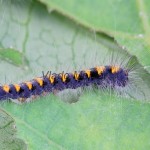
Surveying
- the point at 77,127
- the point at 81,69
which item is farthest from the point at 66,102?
the point at 81,69

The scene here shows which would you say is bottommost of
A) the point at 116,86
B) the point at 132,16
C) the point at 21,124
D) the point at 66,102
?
the point at 21,124

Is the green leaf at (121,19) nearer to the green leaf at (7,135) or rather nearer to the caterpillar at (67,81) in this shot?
the caterpillar at (67,81)

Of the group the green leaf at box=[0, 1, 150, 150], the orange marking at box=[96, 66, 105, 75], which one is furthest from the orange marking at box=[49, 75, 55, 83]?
the orange marking at box=[96, 66, 105, 75]

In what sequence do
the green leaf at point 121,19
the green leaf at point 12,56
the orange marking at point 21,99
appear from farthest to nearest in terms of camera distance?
the green leaf at point 12,56 < the green leaf at point 121,19 < the orange marking at point 21,99

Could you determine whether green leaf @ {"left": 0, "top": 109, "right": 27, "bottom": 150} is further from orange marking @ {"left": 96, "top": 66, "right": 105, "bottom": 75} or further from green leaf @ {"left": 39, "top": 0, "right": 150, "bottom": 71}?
green leaf @ {"left": 39, "top": 0, "right": 150, "bottom": 71}

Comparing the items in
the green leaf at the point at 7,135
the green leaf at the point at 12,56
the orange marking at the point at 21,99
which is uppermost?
the green leaf at the point at 12,56

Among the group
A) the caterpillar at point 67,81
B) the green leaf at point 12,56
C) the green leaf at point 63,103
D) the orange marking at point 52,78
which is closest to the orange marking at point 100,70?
the caterpillar at point 67,81

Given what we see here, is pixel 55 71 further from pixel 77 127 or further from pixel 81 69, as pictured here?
pixel 77 127
